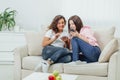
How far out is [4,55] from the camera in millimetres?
4543

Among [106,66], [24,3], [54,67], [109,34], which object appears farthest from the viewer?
[24,3]

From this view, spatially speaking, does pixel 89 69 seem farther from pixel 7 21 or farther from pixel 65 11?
pixel 7 21

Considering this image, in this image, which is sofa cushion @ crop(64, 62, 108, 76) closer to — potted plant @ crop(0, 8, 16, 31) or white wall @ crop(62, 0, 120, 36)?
white wall @ crop(62, 0, 120, 36)

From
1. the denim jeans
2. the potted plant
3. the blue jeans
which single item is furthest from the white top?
the potted plant

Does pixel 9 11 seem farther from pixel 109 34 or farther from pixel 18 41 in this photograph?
pixel 109 34

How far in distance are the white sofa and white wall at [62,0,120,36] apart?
27.0 inches

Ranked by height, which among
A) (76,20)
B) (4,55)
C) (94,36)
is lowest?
(4,55)

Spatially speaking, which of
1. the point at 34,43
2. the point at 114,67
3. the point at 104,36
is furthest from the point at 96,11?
the point at 114,67

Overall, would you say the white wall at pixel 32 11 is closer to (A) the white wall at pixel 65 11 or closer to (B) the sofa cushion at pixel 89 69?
(A) the white wall at pixel 65 11

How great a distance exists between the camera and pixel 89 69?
327 cm

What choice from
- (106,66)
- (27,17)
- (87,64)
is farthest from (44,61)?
(27,17)

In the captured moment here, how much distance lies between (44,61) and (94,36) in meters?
0.84

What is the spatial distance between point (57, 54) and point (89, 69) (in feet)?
1.67

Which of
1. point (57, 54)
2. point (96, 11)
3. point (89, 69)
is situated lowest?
point (89, 69)
